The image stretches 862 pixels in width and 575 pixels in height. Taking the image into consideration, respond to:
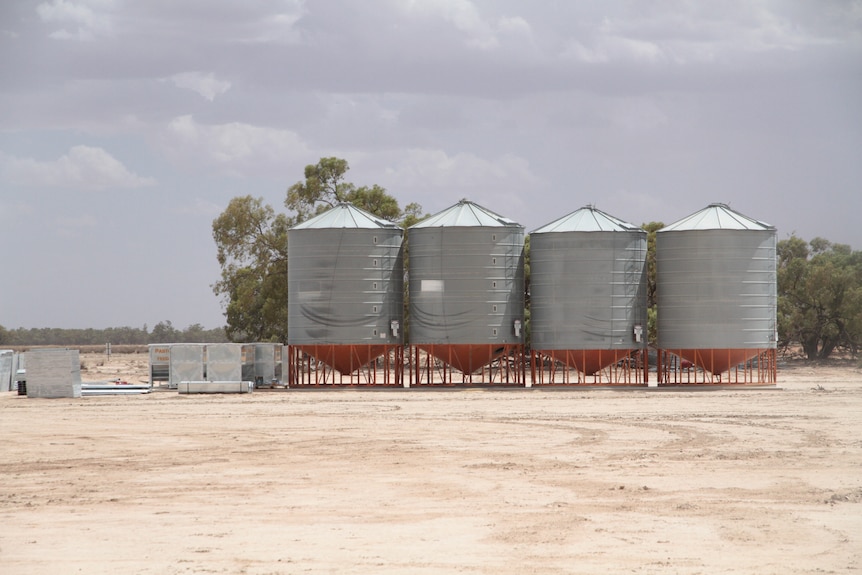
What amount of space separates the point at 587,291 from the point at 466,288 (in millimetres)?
6057

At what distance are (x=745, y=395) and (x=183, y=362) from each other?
86.4 ft

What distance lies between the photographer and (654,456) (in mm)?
26859

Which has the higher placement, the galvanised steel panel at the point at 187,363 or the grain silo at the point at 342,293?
the grain silo at the point at 342,293

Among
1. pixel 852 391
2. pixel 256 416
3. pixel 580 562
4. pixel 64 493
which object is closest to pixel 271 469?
pixel 64 493

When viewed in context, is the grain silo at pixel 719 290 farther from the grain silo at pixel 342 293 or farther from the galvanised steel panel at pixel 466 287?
the grain silo at pixel 342 293

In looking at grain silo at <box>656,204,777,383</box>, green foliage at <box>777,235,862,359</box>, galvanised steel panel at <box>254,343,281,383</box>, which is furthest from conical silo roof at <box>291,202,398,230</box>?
green foliage at <box>777,235,862,359</box>

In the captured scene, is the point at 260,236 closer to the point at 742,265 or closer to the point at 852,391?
the point at 742,265

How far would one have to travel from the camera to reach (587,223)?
5691 cm

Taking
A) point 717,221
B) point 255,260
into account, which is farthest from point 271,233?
point 717,221

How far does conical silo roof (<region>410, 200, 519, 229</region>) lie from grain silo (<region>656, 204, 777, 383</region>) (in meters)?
8.75

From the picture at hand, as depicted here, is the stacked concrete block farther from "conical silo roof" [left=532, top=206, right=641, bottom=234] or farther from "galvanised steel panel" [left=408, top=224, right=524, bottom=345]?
"conical silo roof" [left=532, top=206, right=641, bottom=234]

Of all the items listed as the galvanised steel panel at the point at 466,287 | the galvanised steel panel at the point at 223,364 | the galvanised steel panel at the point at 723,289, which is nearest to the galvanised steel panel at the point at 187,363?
the galvanised steel panel at the point at 223,364

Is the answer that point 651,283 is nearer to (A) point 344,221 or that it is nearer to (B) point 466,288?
(B) point 466,288

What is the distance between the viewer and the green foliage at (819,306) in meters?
77.1
